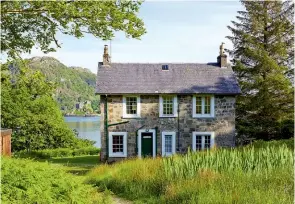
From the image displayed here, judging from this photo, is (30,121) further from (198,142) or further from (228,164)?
(228,164)

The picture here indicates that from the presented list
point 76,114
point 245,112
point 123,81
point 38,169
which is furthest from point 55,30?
point 76,114

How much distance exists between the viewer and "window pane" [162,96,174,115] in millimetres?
24297

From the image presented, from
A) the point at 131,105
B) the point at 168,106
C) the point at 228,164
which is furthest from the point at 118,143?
the point at 228,164

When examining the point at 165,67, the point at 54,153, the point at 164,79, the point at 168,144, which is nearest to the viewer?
the point at 168,144

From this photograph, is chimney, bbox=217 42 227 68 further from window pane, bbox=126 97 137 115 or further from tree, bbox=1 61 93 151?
tree, bbox=1 61 93 151

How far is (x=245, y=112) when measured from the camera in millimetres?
29219

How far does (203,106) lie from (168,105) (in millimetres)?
2183

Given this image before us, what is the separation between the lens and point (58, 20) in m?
7.64

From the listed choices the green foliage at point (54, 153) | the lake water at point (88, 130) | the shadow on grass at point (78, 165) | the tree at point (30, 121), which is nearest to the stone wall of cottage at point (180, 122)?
the shadow on grass at point (78, 165)

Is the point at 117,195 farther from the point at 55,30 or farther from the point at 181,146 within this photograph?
the point at 181,146

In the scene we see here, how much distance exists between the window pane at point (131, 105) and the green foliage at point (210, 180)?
33.4ft

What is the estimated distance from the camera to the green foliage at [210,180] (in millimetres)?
8719

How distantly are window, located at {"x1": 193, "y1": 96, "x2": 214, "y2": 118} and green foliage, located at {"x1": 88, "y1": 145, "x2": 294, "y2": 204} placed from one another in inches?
427

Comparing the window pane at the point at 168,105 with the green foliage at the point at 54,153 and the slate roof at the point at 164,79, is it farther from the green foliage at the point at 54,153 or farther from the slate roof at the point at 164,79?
the green foliage at the point at 54,153
